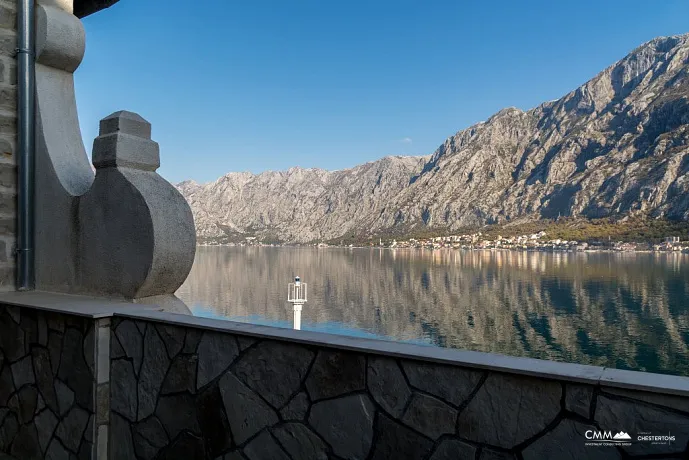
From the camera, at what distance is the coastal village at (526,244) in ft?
324

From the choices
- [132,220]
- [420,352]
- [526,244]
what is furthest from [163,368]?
[526,244]

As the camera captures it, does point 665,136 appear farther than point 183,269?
Yes

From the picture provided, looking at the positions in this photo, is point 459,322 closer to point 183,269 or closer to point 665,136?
point 183,269

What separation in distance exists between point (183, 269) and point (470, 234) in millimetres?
142315

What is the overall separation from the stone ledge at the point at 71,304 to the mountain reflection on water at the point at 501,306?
3116 centimetres

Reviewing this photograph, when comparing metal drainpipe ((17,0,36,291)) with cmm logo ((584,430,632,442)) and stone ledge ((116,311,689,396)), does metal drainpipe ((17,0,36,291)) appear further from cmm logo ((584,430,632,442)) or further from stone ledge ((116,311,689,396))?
cmm logo ((584,430,632,442))

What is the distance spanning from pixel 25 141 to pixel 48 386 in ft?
6.39

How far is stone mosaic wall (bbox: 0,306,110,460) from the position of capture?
299 cm

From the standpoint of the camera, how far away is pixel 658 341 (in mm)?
34594

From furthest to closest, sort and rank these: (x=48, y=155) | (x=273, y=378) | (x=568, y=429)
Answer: (x=48, y=155), (x=273, y=378), (x=568, y=429)

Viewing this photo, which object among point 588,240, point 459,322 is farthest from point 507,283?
point 588,240

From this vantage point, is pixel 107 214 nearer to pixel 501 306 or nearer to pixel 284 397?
pixel 284 397

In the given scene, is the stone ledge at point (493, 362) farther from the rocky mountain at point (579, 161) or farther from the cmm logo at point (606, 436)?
the rocky mountain at point (579, 161)

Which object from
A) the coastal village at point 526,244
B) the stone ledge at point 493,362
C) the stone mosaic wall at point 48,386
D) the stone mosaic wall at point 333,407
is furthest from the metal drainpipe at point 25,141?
the coastal village at point 526,244
